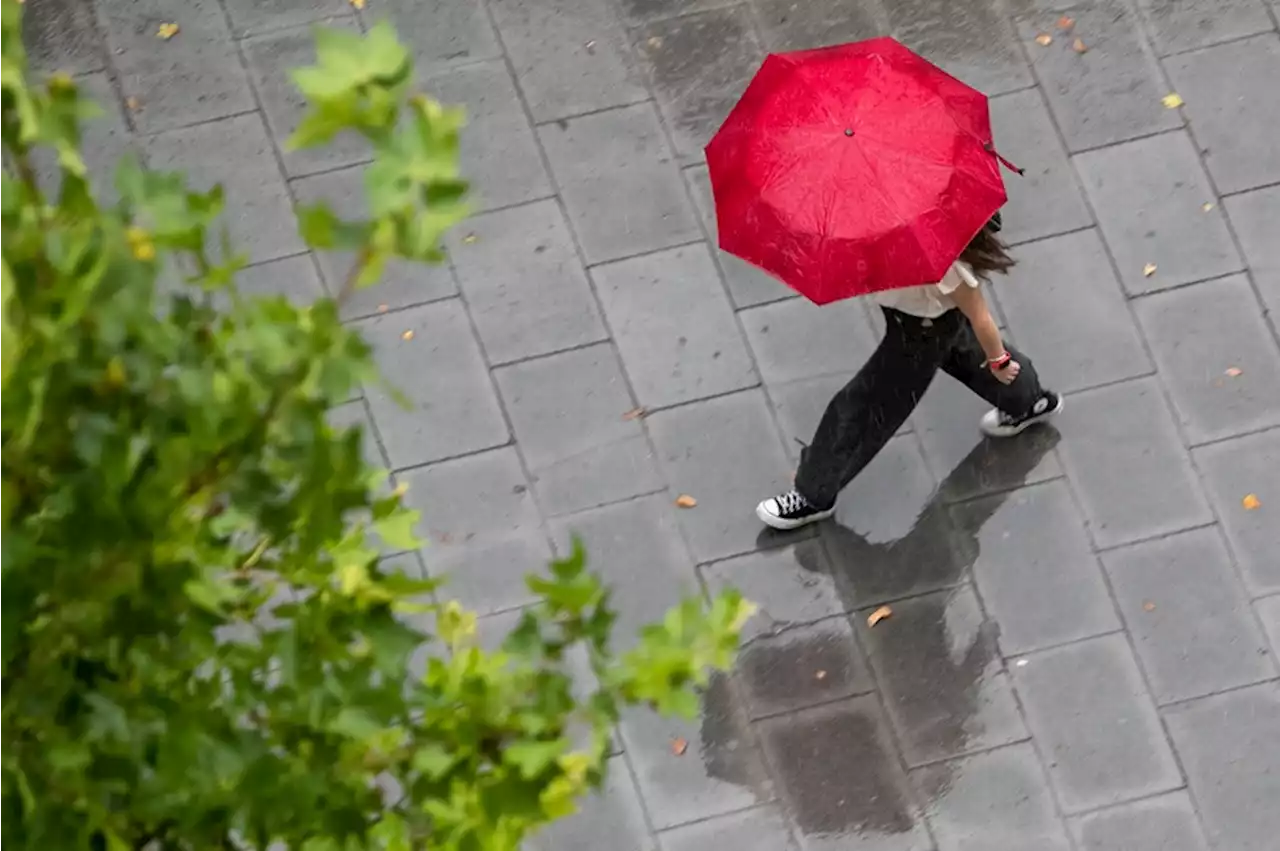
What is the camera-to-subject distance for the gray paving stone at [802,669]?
5379 mm

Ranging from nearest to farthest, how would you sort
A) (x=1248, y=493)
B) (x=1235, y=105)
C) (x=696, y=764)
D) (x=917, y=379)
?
1. (x=917, y=379)
2. (x=696, y=764)
3. (x=1248, y=493)
4. (x=1235, y=105)

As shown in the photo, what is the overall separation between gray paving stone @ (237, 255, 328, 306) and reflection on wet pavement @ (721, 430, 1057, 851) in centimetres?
184

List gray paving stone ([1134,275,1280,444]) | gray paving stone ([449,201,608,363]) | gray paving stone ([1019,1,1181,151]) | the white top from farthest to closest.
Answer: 1. gray paving stone ([1019,1,1181,151])
2. gray paving stone ([449,201,608,363])
3. gray paving stone ([1134,275,1280,444])
4. the white top

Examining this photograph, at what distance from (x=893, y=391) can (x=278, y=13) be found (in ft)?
10.1

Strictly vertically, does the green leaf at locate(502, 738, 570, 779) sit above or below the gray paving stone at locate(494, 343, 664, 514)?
above

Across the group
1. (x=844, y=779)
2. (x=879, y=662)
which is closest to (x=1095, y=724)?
(x=879, y=662)

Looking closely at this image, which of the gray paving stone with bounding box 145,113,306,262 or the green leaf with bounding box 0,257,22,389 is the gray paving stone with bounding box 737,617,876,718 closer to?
the gray paving stone with bounding box 145,113,306,262

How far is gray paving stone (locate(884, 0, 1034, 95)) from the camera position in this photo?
6.41 meters

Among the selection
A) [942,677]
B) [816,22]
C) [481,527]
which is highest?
[816,22]

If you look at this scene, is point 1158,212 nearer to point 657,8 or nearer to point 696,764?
point 657,8

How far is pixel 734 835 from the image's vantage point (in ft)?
17.0

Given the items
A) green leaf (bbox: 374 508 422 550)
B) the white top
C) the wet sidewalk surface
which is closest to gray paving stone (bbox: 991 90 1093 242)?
the wet sidewalk surface

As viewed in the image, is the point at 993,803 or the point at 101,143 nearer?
the point at 993,803

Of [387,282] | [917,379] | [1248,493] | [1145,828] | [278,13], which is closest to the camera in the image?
[917,379]
